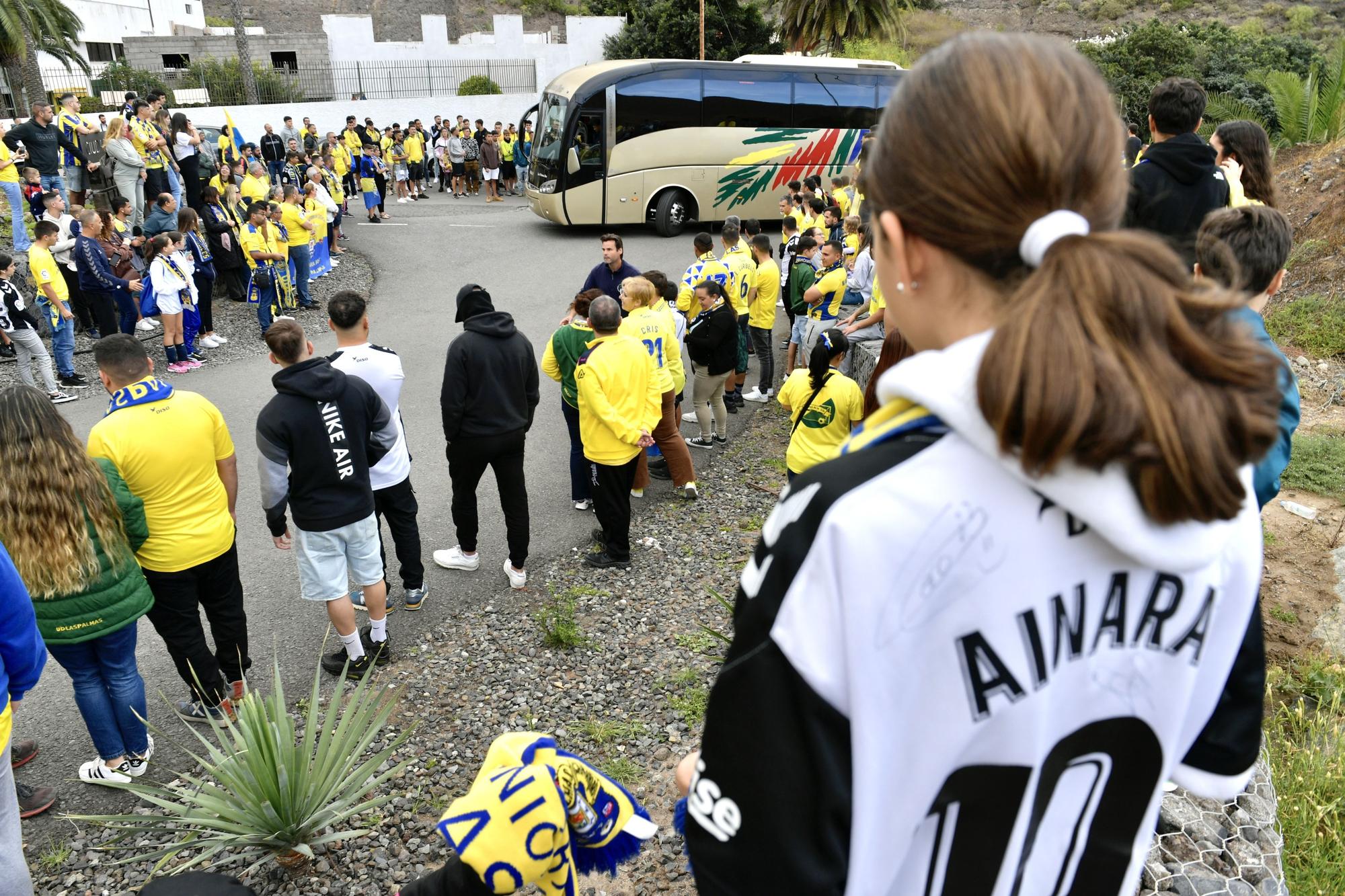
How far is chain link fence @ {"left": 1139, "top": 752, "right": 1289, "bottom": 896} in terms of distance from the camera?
2.91m

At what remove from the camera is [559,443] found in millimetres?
8422

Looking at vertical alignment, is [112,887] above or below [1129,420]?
below

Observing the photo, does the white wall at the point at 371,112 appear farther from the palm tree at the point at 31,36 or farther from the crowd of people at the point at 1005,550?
the crowd of people at the point at 1005,550

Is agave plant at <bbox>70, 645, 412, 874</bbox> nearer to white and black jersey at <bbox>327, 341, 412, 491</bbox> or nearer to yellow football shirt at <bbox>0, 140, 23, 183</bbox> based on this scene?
white and black jersey at <bbox>327, 341, 412, 491</bbox>

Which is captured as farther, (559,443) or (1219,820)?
(559,443)

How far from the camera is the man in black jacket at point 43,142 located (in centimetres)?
1263

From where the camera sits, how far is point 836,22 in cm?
2631

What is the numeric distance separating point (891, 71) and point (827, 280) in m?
11.8

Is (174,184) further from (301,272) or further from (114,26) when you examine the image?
(114,26)

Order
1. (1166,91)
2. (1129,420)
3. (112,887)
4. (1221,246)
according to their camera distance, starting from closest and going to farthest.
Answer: (1129,420)
(1221,246)
(112,887)
(1166,91)

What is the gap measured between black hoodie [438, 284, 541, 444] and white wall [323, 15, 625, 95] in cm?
2710

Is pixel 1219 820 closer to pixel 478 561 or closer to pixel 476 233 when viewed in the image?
pixel 478 561

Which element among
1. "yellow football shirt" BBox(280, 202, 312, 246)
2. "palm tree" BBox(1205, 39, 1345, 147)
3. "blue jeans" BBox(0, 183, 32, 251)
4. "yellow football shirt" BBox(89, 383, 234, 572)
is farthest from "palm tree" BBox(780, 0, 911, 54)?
"yellow football shirt" BBox(89, 383, 234, 572)

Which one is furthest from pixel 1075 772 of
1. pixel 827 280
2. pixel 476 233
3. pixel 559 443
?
pixel 476 233
